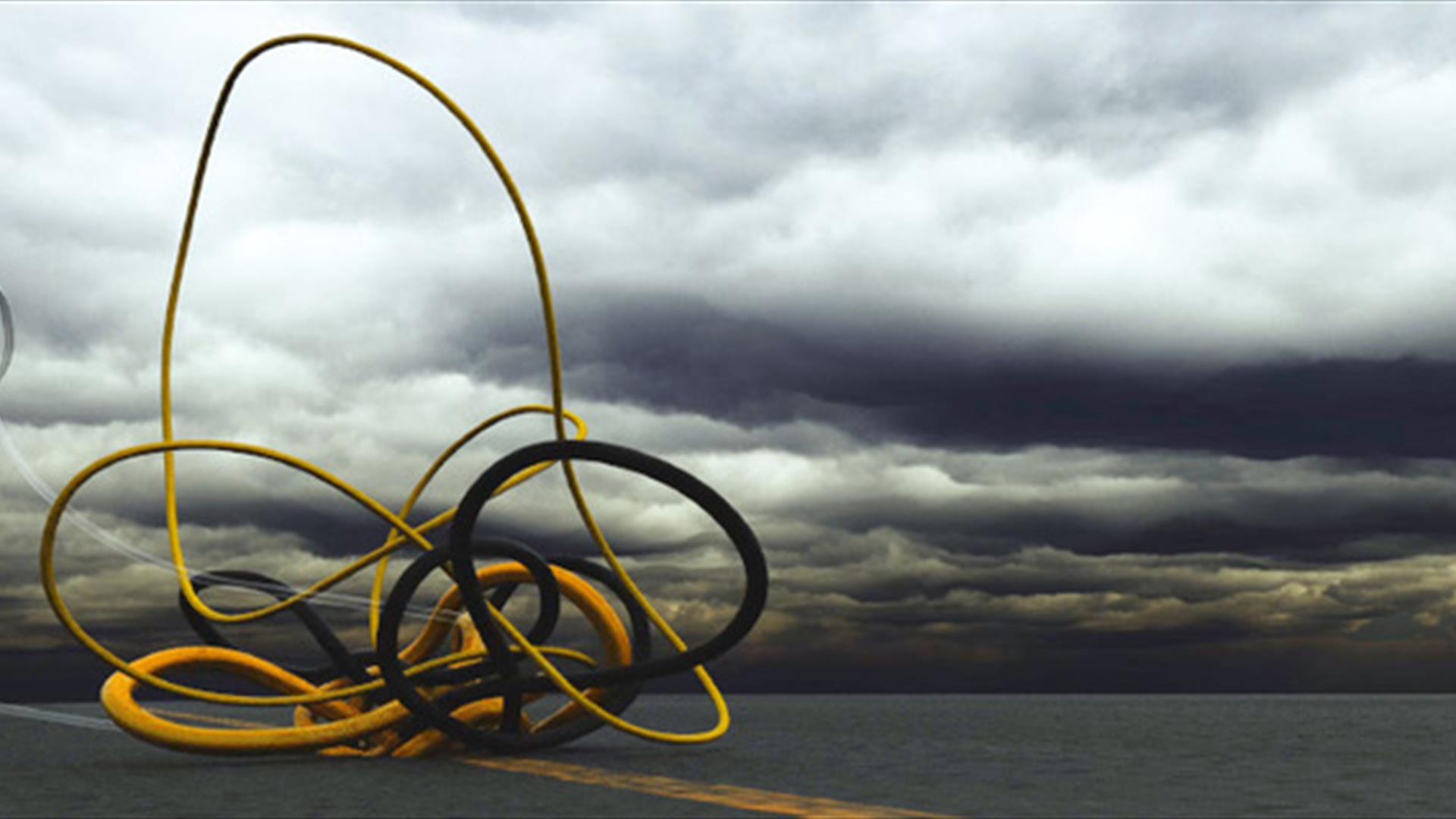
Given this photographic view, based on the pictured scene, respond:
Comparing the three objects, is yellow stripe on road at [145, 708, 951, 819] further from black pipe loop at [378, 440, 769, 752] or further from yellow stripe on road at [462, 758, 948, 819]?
black pipe loop at [378, 440, 769, 752]

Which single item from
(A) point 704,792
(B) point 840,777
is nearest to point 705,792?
(A) point 704,792

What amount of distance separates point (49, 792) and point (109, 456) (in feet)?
16.2

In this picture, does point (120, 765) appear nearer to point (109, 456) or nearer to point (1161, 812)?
point (109, 456)

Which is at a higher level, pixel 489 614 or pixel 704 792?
pixel 489 614

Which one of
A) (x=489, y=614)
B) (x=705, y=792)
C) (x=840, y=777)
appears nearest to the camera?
(x=705, y=792)

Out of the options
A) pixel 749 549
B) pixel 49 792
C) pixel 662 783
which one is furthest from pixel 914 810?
pixel 49 792

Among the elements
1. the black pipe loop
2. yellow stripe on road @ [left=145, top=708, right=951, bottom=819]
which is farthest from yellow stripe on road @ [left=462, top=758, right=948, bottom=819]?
the black pipe loop

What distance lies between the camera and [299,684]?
23.4 m

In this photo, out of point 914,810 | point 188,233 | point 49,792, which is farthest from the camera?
point 188,233

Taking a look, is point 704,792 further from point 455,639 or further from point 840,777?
point 455,639

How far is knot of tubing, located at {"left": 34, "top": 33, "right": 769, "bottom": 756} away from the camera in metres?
19.3

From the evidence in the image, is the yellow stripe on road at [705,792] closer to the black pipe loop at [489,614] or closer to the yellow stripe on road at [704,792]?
the yellow stripe on road at [704,792]

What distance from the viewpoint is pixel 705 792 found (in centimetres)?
1554

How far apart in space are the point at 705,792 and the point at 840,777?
2964mm
